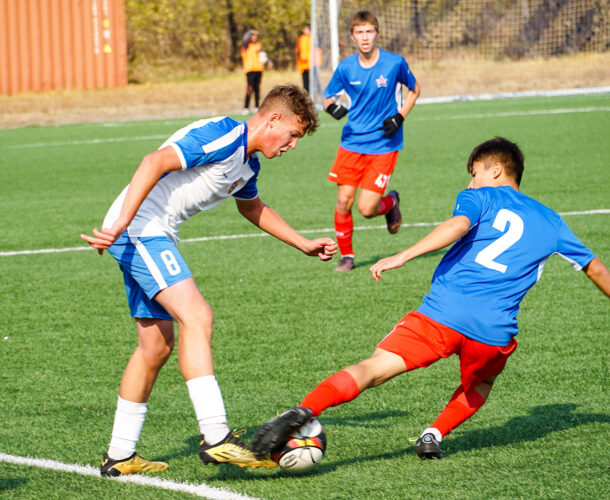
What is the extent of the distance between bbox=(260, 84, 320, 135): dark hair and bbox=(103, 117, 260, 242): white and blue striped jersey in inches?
6.4

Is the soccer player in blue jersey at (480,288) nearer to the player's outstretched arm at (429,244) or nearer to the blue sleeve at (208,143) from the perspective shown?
the player's outstretched arm at (429,244)

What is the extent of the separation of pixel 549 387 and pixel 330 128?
15920mm

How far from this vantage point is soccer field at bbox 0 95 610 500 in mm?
3646

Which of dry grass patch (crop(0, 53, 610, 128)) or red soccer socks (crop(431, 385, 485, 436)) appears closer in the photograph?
red soccer socks (crop(431, 385, 485, 436))

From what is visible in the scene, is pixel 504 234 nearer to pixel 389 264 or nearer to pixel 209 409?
pixel 389 264

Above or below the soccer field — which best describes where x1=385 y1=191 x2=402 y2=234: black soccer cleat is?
above

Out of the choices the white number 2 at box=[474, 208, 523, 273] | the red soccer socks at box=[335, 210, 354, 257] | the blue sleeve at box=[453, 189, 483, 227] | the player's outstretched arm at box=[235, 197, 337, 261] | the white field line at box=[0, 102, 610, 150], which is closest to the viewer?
the blue sleeve at box=[453, 189, 483, 227]

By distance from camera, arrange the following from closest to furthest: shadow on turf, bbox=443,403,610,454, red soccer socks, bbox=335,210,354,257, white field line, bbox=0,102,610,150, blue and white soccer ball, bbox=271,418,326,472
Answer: blue and white soccer ball, bbox=271,418,326,472 → shadow on turf, bbox=443,403,610,454 → red soccer socks, bbox=335,210,354,257 → white field line, bbox=0,102,610,150

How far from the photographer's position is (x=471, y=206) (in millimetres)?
3564

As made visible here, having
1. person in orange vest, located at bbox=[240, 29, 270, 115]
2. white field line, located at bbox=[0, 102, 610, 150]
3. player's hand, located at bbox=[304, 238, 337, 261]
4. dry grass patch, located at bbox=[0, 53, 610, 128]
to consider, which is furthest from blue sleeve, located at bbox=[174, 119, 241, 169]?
dry grass patch, located at bbox=[0, 53, 610, 128]

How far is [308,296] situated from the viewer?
22.9 feet

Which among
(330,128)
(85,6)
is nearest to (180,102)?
(85,6)

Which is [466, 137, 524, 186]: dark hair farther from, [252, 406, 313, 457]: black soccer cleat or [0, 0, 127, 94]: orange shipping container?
[0, 0, 127, 94]: orange shipping container

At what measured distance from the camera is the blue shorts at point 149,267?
11.8ft
